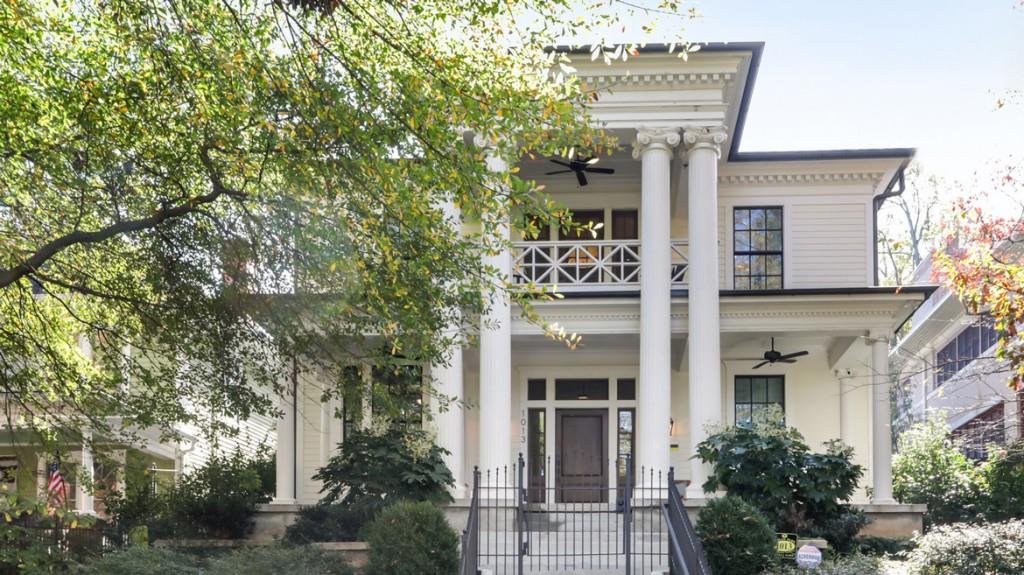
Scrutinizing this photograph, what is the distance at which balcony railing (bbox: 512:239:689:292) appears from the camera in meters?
22.1

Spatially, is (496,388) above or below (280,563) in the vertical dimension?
above

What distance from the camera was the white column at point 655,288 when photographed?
2034 cm

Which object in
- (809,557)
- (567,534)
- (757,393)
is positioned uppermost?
(757,393)

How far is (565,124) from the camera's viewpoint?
11844mm

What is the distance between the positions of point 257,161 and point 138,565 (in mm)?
5763

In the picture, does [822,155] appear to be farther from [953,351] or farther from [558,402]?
[953,351]

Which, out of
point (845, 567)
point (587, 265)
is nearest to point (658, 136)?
point (587, 265)

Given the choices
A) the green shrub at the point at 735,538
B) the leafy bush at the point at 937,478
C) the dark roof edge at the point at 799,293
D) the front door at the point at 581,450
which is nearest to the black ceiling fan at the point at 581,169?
the dark roof edge at the point at 799,293

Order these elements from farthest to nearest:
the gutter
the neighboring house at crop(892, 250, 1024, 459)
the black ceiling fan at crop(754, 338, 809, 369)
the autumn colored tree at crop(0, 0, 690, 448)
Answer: the neighboring house at crop(892, 250, 1024, 459)
the gutter
the black ceiling fan at crop(754, 338, 809, 369)
the autumn colored tree at crop(0, 0, 690, 448)

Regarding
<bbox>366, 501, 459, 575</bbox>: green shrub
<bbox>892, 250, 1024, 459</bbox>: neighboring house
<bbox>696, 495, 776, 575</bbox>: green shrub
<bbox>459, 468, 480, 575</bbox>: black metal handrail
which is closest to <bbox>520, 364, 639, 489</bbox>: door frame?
<bbox>892, 250, 1024, 459</bbox>: neighboring house

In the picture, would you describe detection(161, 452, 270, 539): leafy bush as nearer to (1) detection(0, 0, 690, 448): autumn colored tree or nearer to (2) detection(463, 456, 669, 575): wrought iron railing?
(2) detection(463, 456, 669, 575): wrought iron railing

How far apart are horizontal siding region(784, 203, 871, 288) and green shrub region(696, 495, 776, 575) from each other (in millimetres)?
9875

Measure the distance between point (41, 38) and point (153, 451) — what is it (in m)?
18.8

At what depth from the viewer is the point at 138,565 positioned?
1465cm
